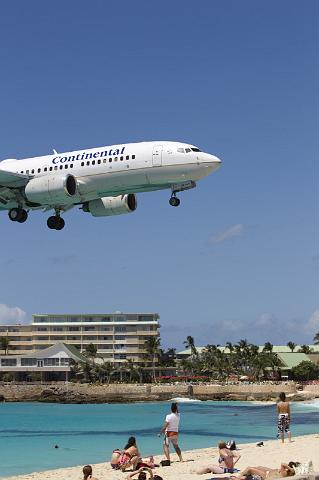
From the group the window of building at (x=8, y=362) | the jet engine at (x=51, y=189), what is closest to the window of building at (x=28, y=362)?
the window of building at (x=8, y=362)

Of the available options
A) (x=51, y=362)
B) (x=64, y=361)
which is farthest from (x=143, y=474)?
(x=51, y=362)

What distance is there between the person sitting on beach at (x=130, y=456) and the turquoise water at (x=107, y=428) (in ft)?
65.3

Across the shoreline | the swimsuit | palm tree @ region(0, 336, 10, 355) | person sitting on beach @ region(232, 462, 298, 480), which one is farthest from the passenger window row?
palm tree @ region(0, 336, 10, 355)

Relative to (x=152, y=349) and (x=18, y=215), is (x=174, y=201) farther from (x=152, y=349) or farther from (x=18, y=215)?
(x=152, y=349)

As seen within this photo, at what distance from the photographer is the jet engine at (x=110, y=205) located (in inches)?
1906

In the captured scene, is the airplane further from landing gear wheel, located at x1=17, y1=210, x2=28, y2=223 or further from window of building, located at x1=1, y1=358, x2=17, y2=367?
window of building, located at x1=1, y1=358, x2=17, y2=367

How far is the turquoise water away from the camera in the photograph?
62.8 metres

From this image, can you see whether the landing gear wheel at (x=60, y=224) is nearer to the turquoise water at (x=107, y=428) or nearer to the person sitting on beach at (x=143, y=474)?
the turquoise water at (x=107, y=428)

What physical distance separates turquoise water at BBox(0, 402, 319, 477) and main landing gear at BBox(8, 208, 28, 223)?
47.0 ft

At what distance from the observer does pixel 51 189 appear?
46.0m

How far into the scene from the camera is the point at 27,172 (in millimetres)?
48812

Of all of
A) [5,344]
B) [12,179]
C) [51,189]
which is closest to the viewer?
[51,189]

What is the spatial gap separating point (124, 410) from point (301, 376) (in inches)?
1837

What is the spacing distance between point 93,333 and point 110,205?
139638 mm
